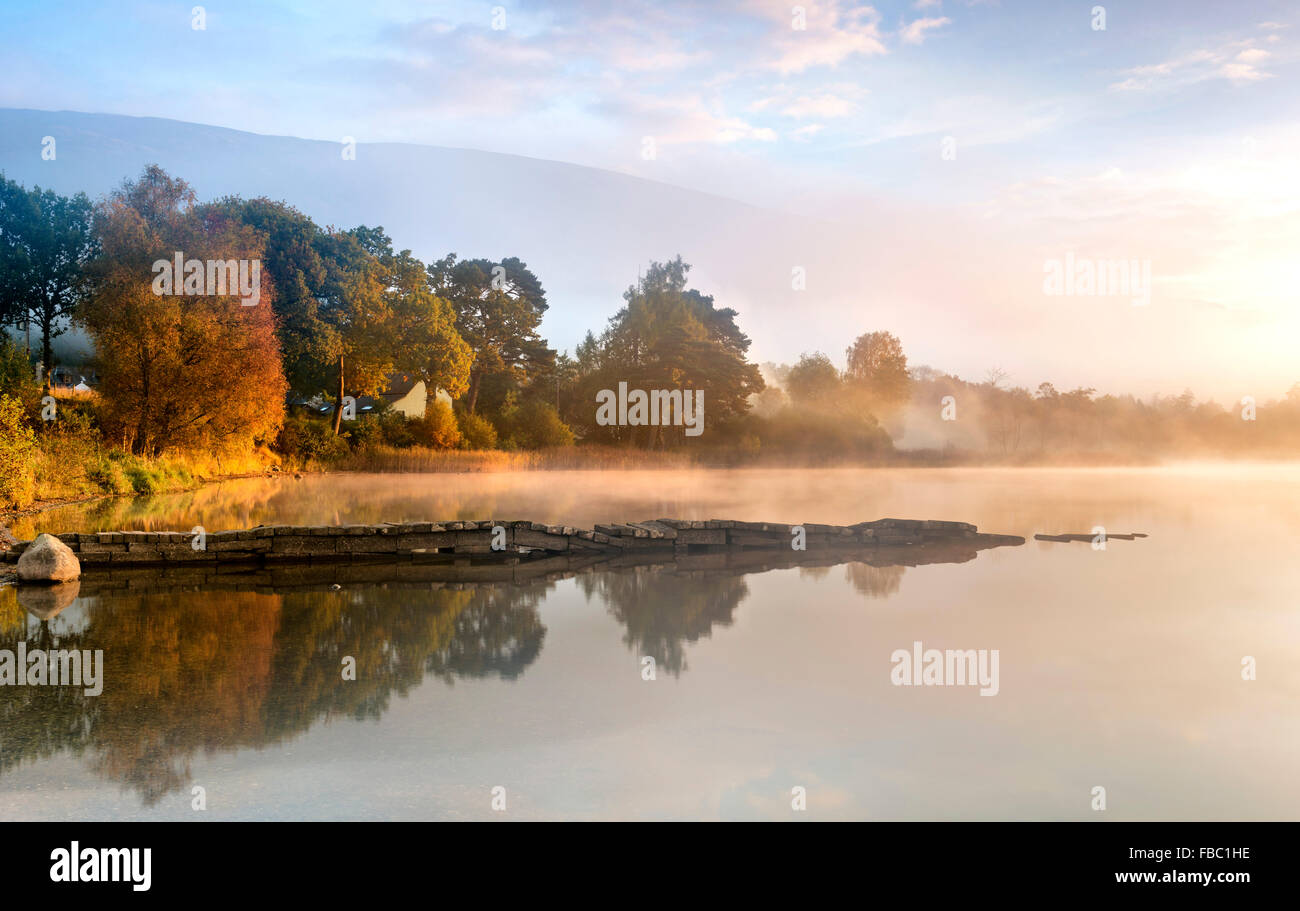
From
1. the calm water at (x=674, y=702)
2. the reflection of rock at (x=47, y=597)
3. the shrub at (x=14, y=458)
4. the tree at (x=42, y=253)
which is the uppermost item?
the tree at (x=42, y=253)

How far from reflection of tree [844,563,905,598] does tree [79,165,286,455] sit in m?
25.8

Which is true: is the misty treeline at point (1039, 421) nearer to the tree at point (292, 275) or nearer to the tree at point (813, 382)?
the tree at point (813, 382)

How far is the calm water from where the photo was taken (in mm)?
5633

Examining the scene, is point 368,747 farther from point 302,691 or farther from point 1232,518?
point 1232,518

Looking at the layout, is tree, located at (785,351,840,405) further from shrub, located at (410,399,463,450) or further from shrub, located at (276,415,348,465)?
shrub, located at (276,415,348,465)

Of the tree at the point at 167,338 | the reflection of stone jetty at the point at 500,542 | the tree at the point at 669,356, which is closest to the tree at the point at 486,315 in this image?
the tree at the point at 669,356

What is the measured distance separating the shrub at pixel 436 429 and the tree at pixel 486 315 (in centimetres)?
1107

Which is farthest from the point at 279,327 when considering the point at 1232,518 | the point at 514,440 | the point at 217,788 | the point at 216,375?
the point at 217,788

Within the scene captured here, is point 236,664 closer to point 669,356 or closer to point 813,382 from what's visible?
point 669,356

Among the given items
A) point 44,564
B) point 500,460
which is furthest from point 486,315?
point 44,564

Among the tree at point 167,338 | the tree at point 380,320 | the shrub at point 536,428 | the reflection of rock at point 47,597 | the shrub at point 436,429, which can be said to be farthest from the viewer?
the shrub at point 536,428

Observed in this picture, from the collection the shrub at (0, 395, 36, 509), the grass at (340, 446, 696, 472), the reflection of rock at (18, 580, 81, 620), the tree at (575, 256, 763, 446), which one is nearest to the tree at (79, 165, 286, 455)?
the grass at (340, 446, 696, 472)

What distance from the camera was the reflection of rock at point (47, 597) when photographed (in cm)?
1116
